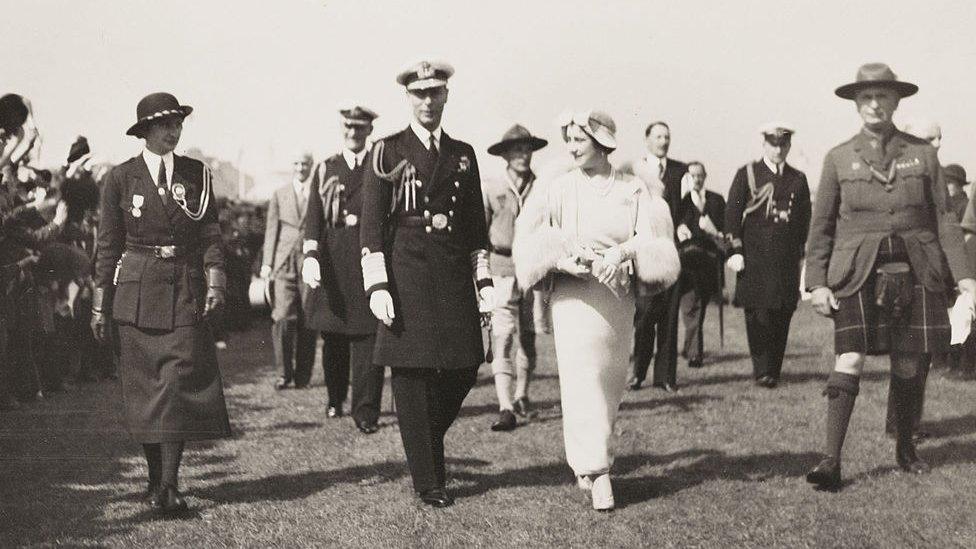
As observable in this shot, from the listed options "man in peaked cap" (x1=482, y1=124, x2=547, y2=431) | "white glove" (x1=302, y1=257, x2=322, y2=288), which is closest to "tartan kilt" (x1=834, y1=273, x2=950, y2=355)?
"man in peaked cap" (x1=482, y1=124, x2=547, y2=431)

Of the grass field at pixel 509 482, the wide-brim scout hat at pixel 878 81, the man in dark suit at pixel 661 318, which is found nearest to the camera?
the grass field at pixel 509 482

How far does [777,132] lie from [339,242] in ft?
15.4

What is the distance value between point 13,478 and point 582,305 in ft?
12.5

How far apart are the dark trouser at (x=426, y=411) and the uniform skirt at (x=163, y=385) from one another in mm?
1126

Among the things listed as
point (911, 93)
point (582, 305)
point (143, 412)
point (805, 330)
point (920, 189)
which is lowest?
point (805, 330)

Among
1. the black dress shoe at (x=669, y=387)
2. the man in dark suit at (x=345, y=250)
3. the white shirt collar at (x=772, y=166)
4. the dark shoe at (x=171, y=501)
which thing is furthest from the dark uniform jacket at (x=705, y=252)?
the dark shoe at (x=171, y=501)

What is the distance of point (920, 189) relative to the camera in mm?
7445

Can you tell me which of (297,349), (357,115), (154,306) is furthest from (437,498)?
(297,349)

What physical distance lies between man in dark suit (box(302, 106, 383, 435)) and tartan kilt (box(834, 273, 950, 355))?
12.7 feet

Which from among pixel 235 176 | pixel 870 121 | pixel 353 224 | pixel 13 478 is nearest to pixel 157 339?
pixel 13 478

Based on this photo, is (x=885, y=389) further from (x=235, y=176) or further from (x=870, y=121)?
(x=235, y=176)

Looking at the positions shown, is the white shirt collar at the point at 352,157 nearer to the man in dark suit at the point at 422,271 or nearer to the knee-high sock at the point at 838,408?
the man in dark suit at the point at 422,271

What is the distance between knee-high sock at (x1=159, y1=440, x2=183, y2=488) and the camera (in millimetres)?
7023

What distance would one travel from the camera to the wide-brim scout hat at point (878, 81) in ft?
24.3
